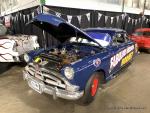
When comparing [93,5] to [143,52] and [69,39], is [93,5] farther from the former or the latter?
[69,39]

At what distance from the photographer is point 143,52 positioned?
31.7ft

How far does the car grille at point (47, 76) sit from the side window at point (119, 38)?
2.07 metres

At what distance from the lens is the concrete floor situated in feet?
12.6

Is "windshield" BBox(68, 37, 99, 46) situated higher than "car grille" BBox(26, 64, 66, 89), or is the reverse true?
"windshield" BBox(68, 37, 99, 46)

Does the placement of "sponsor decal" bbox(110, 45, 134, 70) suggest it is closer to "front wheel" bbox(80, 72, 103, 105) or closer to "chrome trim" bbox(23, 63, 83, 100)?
"front wheel" bbox(80, 72, 103, 105)

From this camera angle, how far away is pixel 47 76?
12.4ft

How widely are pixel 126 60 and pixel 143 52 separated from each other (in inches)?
178

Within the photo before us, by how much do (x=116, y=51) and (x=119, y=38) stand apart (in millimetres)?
771

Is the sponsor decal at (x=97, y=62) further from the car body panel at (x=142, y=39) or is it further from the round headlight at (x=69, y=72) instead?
the car body panel at (x=142, y=39)

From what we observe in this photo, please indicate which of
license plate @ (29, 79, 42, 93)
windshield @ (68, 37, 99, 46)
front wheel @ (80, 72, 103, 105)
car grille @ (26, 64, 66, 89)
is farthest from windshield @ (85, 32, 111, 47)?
license plate @ (29, 79, 42, 93)

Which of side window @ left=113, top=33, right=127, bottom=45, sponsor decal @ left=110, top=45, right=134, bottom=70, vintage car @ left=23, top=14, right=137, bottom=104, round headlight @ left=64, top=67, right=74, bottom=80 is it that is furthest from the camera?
side window @ left=113, top=33, right=127, bottom=45

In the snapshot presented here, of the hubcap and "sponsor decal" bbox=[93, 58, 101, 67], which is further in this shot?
the hubcap

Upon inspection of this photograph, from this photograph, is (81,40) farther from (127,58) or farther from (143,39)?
(143,39)

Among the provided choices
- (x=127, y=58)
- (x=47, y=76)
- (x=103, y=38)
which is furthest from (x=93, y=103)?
(x=127, y=58)
